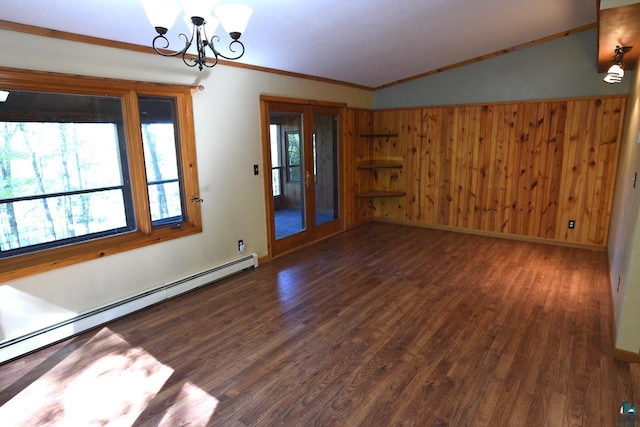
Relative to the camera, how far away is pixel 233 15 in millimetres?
1949

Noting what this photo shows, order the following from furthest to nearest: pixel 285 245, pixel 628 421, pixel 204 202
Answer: pixel 285 245 → pixel 204 202 → pixel 628 421

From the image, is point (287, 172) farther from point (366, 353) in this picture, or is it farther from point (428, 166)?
point (366, 353)

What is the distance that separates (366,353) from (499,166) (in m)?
3.95

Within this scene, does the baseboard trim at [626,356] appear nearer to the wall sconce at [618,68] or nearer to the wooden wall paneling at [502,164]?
the wall sconce at [618,68]

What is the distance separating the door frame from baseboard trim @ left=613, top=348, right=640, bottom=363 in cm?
341

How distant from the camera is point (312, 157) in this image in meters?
5.06

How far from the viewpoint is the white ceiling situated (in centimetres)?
246

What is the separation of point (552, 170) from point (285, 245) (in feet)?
12.3

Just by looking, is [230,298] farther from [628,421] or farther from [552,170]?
[552,170]

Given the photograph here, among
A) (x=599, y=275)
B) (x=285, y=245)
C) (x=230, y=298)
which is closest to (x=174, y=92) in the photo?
(x=230, y=298)

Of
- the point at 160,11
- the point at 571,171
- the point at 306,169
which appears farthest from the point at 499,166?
the point at 160,11

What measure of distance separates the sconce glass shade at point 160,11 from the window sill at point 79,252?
6.49ft

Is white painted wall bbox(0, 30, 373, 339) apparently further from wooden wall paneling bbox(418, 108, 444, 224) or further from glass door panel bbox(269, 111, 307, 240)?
wooden wall paneling bbox(418, 108, 444, 224)

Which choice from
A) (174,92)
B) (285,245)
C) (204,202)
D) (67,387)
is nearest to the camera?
(67,387)
